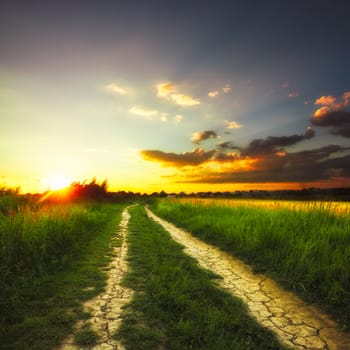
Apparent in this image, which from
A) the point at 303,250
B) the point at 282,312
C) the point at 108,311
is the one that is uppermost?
the point at 303,250

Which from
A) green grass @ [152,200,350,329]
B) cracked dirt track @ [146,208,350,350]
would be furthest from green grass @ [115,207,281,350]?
green grass @ [152,200,350,329]

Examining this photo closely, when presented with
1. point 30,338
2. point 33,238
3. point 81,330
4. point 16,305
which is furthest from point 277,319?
point 33,238

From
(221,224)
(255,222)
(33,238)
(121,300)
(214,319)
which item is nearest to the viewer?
(214,319)

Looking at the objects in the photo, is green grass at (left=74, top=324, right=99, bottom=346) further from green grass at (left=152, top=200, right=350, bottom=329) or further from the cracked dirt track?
green grass at (left=152, top=200, right=350, bottom=329)

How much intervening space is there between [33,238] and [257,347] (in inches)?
240

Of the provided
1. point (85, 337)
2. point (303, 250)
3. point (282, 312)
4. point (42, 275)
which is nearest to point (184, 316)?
point (85, 337)

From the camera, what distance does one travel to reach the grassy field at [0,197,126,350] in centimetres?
362

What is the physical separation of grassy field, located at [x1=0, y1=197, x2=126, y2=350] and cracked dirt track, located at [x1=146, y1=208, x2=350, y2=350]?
3.00 meters

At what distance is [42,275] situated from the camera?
19.0ft

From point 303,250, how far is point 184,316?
4.15 meters

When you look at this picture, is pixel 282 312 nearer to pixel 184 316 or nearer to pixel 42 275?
pixel 184 316

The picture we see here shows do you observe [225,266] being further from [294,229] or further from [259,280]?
[294,229]

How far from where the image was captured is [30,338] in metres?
3.40

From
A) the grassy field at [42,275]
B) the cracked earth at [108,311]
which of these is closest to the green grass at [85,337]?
the cracked earth at [108,311]
